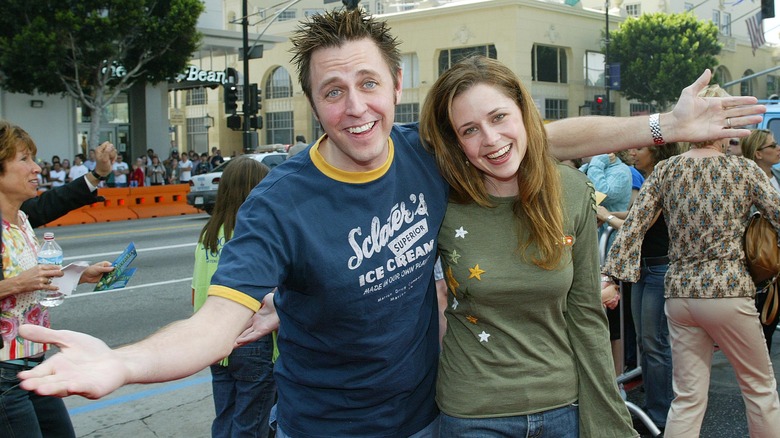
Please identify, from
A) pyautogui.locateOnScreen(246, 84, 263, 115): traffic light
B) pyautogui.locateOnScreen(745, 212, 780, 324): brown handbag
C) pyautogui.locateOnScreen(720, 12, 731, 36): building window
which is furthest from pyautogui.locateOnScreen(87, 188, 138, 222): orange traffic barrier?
pyautogui.locateOnScreen(720, 12, 731, 36): building window

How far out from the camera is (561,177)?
106 inches

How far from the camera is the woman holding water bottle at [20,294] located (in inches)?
136

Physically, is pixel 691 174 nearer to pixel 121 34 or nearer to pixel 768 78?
pixel 121 34

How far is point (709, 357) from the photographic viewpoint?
4.64m

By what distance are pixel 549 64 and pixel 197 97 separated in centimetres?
2777

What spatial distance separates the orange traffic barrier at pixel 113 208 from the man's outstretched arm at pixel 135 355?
19746 mm

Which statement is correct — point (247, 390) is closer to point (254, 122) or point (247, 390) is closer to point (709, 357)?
point (709, 357)

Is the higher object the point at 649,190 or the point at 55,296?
the point at 649,190

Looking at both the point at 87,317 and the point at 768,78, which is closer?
the point at 87,317

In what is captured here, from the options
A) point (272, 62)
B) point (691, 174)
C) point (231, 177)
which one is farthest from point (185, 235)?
point (272, 62)

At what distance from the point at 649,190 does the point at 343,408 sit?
2.83 m

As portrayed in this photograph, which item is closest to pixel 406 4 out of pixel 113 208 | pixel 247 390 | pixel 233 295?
pixel 113 208

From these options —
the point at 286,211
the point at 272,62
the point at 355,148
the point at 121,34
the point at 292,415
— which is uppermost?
the point at 272,62

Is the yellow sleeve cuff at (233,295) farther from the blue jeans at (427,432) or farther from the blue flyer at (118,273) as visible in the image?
the blue flyer at (118,273)
